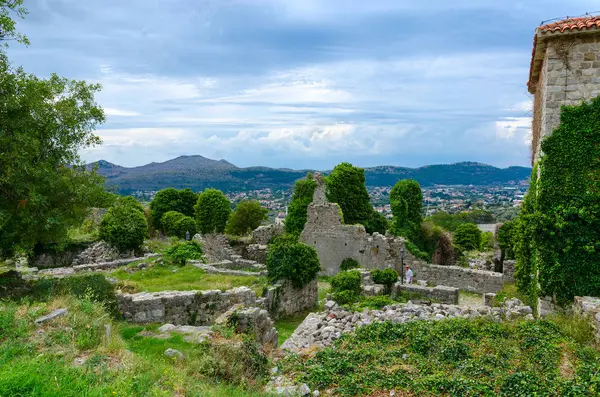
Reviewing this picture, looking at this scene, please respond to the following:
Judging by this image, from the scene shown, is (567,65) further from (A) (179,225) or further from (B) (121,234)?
(A) (179,225)

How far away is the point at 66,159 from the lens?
1166 cm

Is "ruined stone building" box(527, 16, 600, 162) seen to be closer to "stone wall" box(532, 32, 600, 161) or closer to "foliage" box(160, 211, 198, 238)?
"stone wall" box(532, 32, 600, 161)

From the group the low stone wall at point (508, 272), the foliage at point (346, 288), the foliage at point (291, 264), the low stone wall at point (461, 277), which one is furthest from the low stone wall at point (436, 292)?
the low stone wall at point (508, 272)

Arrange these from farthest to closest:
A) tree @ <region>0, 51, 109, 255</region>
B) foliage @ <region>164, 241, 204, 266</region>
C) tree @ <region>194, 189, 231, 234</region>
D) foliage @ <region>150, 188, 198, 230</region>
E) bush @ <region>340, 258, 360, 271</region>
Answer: foliage @ <region>150, 188, 198, 230</region> < tree @ <region>194, 189, 231, 234</region> < bush @ <region>340, 258, 360, 271</region> < foliage @ <region>164, 241, 204, 266</region> < tree @ <region>0, 51, 109, 255</region>

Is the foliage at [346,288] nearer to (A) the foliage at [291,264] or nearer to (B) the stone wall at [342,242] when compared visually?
(A) the foliage at [291,264]

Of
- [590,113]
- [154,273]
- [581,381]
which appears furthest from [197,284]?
[590,113]

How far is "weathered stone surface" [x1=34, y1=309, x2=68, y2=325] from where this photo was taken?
7.71 m

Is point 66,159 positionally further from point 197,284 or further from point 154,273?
point 154,273

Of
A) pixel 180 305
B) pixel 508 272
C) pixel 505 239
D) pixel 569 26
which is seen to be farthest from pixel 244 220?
pixel 569 26

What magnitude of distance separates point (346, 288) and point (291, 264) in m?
2.05

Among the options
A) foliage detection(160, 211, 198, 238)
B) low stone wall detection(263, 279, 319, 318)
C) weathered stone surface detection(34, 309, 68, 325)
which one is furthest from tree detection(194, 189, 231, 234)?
weathered stone surface detection(34, 309, 68, 325)

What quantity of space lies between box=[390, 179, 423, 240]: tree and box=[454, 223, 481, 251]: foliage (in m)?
12.9

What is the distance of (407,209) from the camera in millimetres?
26047

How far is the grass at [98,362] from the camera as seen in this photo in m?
5.50
